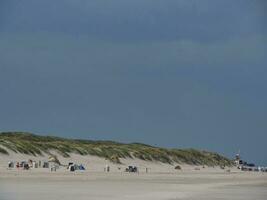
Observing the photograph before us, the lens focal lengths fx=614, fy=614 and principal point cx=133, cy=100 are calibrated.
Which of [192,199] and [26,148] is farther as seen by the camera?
[26,148]

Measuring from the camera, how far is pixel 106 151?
41.9 m

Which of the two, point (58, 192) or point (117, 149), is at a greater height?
point (117, 149)

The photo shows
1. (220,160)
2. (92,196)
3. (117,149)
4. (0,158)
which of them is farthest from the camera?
(220,160)

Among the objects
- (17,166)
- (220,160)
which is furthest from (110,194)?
(220,160)

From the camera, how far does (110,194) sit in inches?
655

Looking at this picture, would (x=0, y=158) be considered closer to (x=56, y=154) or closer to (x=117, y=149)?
(x=56, y=154)

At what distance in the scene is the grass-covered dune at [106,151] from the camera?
117 ft

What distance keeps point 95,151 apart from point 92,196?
25580mm

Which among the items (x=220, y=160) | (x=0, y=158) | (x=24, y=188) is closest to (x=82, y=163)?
(x=0, y=158)

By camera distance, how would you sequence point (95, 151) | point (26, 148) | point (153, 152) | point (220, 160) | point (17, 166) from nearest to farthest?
1. point (17, 166)
2. point (26, 148)
3. point (95, 151)
4. point (153, 152)
5. point (220, 160)

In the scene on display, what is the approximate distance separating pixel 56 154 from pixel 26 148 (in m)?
2.17

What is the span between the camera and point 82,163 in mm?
37031

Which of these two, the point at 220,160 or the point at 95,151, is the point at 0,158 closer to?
the point at 95,151

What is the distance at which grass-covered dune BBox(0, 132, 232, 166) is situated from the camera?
3575cm
